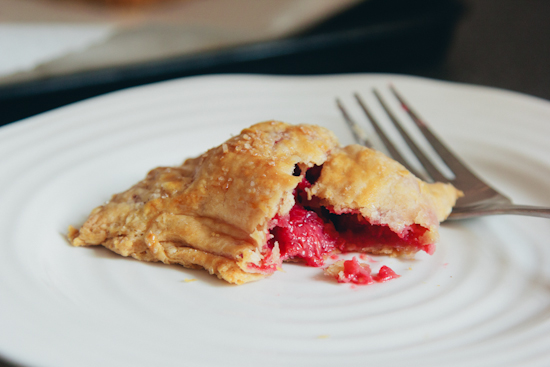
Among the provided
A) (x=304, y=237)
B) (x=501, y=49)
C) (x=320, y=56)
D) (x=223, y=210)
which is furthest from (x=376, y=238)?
(x=501, y=49)

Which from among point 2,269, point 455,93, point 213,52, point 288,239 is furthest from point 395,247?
point 213,52

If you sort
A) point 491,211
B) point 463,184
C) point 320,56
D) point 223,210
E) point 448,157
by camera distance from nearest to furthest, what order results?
point 223,210 < point 491,211 < point 463,184 < point 448,157 < point 320,56

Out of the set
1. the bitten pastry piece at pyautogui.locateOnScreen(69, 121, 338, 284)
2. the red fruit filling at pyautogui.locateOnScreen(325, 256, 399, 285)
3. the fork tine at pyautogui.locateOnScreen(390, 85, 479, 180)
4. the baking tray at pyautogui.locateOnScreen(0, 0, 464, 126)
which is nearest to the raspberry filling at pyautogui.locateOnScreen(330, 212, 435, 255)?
Result: the red fruit filling at pyautogui.locateOnScreen(325, 256, 399, 285)

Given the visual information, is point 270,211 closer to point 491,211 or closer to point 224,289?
point 224,289

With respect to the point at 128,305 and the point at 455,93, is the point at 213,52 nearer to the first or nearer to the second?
the point at 455,93

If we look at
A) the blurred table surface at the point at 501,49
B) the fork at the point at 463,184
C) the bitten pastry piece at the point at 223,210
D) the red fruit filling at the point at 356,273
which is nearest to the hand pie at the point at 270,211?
the bitten pastry piece at the point at 223,210

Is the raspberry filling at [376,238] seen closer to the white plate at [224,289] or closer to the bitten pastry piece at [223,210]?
the white plate at [224,289]

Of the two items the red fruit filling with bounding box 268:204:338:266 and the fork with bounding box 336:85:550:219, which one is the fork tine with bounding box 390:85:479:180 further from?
the red fruit filling with bounding box 268:204:338:266

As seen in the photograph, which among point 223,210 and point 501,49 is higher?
point 501,49
